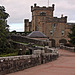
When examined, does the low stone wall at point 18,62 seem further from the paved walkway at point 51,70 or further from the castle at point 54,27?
the castle at point 54,27

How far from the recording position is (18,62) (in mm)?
11719

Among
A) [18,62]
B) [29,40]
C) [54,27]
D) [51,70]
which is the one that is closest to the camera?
[18,62]

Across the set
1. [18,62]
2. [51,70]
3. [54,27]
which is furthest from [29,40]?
[54,27]

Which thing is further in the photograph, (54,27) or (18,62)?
(54,27)

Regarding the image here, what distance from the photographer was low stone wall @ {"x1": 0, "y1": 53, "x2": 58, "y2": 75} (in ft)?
34.8

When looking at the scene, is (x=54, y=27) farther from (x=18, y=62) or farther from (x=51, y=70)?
(x=18, y=62)

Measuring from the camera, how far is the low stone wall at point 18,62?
417 inches

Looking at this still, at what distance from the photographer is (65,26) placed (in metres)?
53.5

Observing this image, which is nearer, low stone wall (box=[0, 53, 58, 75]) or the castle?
low stone wall (box=[0, 53, 58, 75])

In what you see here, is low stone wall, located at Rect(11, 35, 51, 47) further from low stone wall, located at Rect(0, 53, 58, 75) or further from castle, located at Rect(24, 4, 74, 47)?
castle, located at Rect(24, 4, 74, 47)

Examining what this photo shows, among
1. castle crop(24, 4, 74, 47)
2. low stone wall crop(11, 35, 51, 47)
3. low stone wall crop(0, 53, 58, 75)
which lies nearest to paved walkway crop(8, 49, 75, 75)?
low stone wall crop(0, 53, 58, 75)

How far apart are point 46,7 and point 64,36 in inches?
459

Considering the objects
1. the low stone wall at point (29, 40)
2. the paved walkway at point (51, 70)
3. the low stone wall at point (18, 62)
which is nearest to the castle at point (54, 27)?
the low stone wall at point (29, 40)

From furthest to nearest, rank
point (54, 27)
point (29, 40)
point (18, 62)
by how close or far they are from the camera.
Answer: point (54, 27), point (29, 40), point (18, 62)
